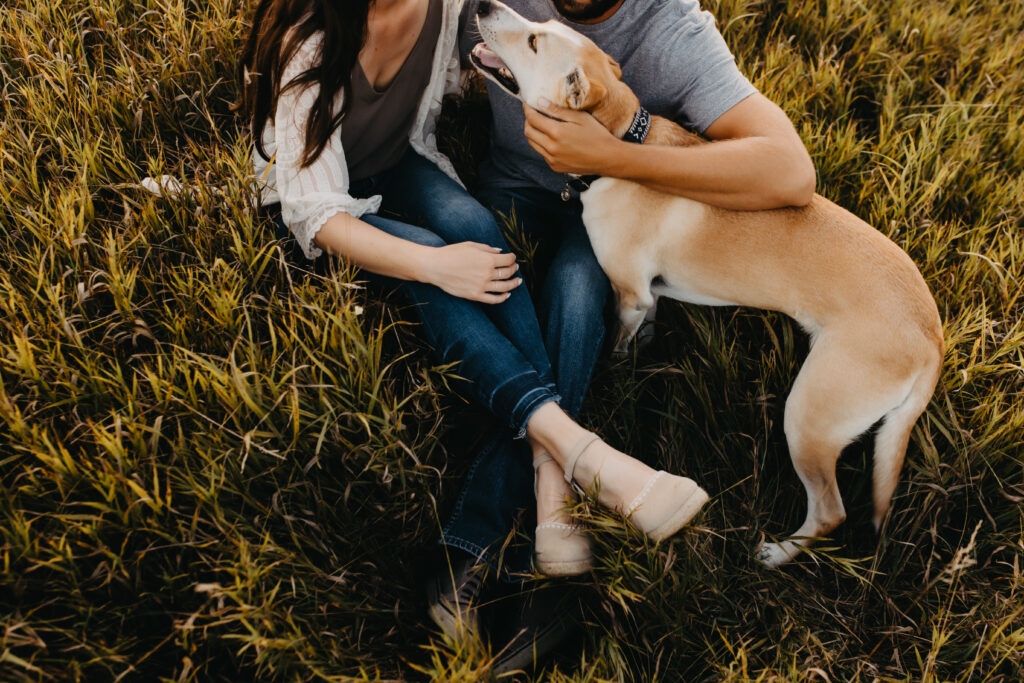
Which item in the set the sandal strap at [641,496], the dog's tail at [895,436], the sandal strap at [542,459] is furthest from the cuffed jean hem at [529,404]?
the dog's tail at [895,436]

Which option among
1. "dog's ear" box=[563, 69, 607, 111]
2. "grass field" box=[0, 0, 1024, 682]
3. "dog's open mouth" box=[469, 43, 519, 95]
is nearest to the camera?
"grass field" box=[0, 0, 1024, 682]

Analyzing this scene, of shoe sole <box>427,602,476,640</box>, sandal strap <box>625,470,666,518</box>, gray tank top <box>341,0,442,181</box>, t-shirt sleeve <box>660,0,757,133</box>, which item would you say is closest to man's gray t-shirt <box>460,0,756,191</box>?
t-shirt sleeve <box>660,0,757,133</box>

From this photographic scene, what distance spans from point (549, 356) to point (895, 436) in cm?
113

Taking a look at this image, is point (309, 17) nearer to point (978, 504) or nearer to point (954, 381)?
point (954, 381)

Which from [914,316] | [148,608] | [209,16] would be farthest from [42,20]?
[914,316]

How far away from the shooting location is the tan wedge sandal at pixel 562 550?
1649 millimetres

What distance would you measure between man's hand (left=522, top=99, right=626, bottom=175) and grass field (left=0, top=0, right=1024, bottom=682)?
717mm

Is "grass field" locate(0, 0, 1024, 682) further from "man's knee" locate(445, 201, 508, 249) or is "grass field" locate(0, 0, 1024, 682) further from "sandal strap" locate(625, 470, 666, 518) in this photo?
"man's knee" locate(445, 201, 508, 249)

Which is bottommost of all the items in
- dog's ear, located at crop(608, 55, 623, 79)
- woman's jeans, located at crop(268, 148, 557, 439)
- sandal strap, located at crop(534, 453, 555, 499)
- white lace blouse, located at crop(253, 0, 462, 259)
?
sandal strap, located at crop(534, 453, 555, 499)

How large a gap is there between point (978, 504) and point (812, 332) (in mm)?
776

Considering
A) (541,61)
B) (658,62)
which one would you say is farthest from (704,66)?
(541,61)

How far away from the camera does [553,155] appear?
195 centimetres

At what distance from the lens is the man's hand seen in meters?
1.90

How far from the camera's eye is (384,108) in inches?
81.1
